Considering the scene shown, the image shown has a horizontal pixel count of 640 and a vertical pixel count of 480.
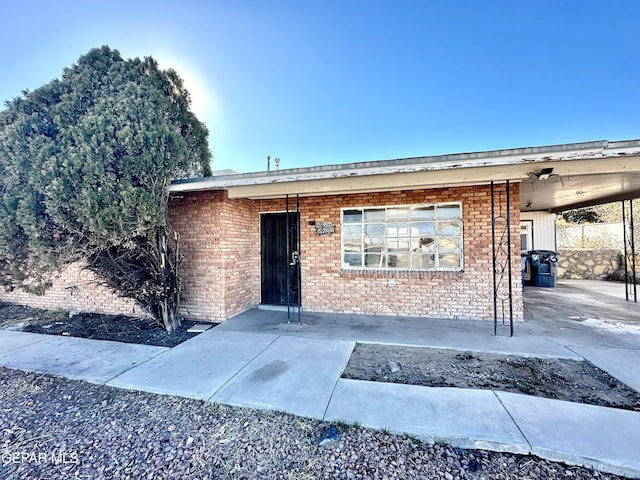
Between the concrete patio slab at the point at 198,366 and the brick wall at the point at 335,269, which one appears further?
the brick wall at the point at 335,269

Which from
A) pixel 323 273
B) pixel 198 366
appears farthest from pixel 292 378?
pixel 323 273

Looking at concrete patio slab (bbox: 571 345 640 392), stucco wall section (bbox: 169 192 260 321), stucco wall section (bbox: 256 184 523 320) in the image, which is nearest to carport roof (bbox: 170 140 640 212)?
stucco wall section (bbox: 169 192 260 321)

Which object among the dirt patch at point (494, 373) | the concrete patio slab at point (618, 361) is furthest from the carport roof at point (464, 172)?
the dirt patch at point (494, 373)

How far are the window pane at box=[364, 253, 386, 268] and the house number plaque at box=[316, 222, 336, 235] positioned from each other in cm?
95

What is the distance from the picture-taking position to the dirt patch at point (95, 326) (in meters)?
4.89

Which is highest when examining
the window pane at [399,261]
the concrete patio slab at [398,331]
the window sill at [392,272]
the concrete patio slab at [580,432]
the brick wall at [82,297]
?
the window pane at [399,261]

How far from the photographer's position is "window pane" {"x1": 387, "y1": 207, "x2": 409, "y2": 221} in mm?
5926

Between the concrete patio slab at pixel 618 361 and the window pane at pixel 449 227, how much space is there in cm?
257

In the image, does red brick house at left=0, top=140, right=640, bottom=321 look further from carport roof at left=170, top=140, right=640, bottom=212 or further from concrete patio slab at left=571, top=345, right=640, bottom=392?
concrete patio slab at left=571, top=345, right=640, bottom=392

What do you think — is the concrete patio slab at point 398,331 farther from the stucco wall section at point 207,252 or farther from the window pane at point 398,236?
the window pane at point 398,236

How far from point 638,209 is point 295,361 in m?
18.3

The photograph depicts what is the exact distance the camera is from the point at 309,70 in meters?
7.80

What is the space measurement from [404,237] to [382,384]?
11.5 feet

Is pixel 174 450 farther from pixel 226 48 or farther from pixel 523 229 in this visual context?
pixel 523 229
